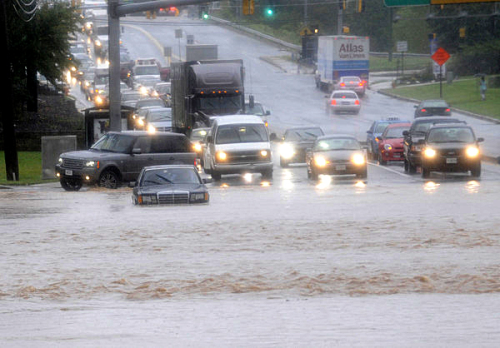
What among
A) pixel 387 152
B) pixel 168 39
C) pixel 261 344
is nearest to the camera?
pixel 261 344

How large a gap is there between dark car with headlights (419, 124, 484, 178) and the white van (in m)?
5.16

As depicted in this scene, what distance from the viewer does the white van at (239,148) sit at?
112 feet

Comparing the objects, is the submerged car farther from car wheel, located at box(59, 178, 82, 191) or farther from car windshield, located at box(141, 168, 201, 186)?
car windshield, located at box(141, 168, 201, 186)

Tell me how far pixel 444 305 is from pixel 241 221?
905 cm

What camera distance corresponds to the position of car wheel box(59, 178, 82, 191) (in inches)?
1212

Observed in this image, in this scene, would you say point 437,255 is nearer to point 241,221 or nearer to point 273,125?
point 241,221

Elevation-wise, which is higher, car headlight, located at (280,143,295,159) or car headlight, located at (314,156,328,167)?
car headlight, located at (314,156,328,167)

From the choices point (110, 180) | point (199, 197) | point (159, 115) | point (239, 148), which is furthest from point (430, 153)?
point (159, 115)

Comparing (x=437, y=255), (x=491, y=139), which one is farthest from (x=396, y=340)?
(x=491, y=139)

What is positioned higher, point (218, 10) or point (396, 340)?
point (218, 10)

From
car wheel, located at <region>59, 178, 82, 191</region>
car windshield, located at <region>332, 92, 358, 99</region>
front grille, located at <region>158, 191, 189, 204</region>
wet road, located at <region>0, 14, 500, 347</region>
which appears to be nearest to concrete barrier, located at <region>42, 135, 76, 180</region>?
car wheel, located at <region>59, 178, 82, 191</region>

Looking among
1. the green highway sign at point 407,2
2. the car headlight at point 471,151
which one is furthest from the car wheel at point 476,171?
the green highway sign at point 407,2

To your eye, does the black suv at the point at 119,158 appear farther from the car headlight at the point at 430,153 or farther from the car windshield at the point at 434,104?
the car windshield at the point at 434,104

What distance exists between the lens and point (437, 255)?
1769 cm
